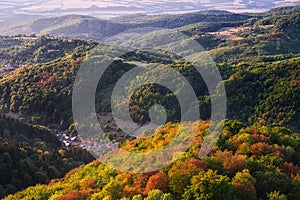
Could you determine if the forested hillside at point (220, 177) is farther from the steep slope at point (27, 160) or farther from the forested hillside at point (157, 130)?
the steep slope at point (27, 160)

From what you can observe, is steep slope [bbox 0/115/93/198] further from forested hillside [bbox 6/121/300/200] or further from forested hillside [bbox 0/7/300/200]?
forested hillside [bbox 6/121/300/200]

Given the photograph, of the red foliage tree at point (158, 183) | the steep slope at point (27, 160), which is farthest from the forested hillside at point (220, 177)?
the steep slope at point (27, 160)

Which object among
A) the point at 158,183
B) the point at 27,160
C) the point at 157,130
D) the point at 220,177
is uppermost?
the point at 220,177

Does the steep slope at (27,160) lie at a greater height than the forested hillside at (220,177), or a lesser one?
lesser

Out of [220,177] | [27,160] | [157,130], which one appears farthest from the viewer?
[157,130]

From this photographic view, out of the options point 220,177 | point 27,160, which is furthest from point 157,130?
point 220,177

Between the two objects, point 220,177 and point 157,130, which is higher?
point 220,177

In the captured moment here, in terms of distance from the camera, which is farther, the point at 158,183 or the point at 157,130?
the point at 157,130

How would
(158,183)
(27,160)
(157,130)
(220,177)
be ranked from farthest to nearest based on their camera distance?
(157,130), (27,160), (158,183), (220,177)

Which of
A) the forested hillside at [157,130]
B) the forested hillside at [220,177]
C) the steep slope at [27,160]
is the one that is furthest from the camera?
the steep slope at [27,160]

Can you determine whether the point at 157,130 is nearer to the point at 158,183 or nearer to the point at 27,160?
the point at 27,160

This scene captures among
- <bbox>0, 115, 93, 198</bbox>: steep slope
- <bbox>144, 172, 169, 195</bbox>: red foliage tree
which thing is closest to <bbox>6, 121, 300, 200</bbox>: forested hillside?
<bbox>144, 172, 169, 195</bbox>: red foliage tree

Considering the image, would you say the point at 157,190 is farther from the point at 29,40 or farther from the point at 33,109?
the point at 29,40
